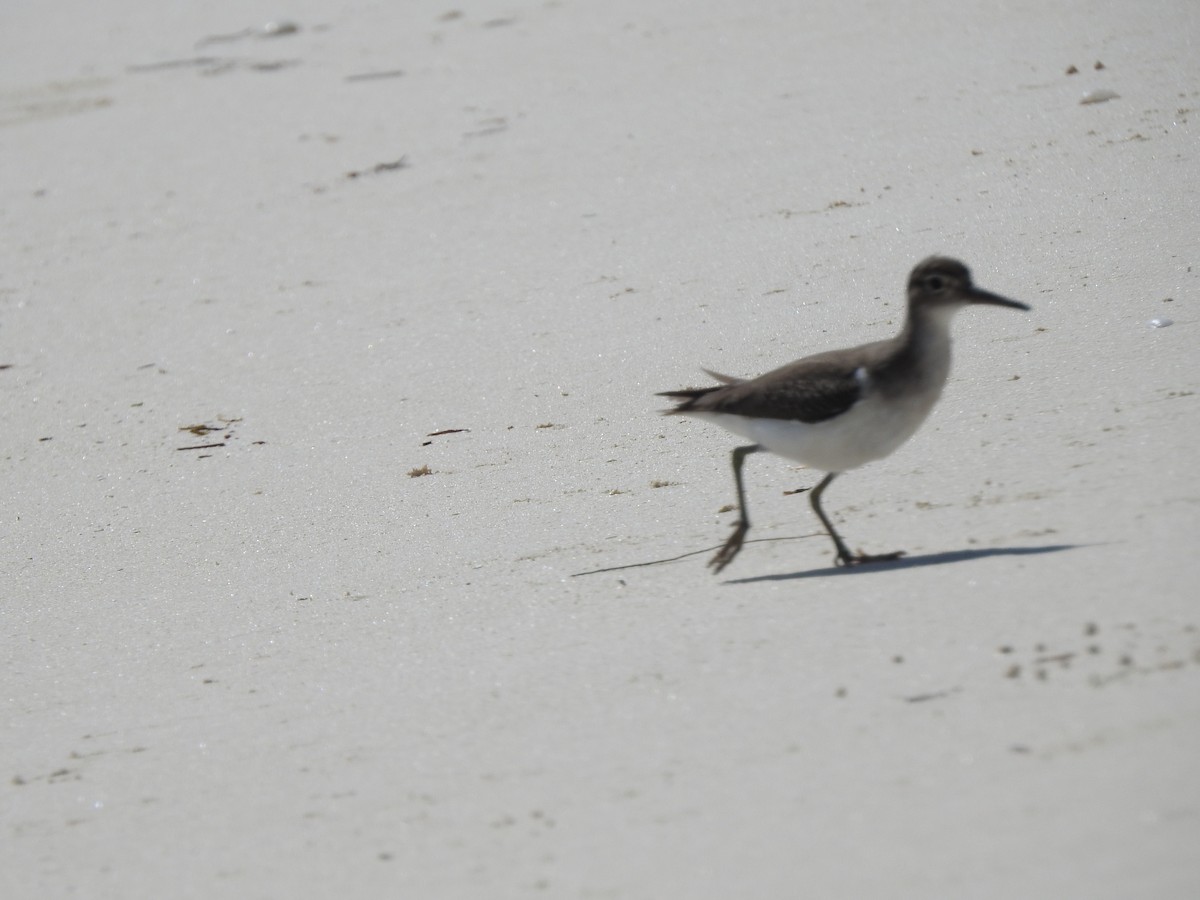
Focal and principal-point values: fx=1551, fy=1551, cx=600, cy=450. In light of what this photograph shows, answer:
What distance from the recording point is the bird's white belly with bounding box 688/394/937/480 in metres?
4.61

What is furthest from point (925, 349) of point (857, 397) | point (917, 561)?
point (917, 561)

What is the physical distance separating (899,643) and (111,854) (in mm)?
1972

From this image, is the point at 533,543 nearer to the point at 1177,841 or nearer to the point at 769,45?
the point at 1177,841

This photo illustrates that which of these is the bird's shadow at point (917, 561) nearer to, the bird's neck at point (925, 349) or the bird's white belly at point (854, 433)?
the bird's white belly at point (854, 433)

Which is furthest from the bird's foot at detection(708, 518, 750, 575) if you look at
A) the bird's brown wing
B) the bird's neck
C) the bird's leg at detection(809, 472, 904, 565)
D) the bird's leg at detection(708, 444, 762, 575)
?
the bird's neck

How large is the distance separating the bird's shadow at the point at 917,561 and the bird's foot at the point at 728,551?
0.29 feet

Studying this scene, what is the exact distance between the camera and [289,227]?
30.1 feet

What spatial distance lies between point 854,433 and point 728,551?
1.72 feet

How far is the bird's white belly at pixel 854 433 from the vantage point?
182 inches

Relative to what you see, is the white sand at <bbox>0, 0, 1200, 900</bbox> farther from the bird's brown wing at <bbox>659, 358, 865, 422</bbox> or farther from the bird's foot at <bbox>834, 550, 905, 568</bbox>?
the bird's brown wing at <bbox>659, 358, 865, 422</bbox>

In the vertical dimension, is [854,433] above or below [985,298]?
below

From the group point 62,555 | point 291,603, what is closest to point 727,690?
point 291,603

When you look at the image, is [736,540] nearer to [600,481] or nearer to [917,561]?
[917,561]

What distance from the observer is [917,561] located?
4.45 m
